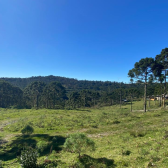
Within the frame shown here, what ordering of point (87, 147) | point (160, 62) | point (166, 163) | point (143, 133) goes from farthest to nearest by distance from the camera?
1. point (160, 62)
2. point (143, 133)
3. point (87, 147)
4. point (166, 163)

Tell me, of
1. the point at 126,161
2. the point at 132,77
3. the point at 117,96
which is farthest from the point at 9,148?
the point at 117,96

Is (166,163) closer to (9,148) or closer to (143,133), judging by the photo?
(143,133)

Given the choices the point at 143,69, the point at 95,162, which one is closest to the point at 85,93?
the point at 143,69

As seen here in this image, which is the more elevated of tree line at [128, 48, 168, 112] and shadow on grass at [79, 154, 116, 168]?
tree line at [128, 48, 168, 112]

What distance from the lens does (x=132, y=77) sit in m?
32.3

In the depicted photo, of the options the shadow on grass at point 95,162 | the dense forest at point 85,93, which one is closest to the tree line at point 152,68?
the dense forest at point 85,93

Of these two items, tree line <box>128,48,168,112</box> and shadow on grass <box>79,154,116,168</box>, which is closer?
shadow on grass <box>79,154,116,168</box>

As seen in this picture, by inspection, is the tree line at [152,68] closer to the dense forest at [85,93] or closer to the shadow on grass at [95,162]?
the dense forest at [85,93]

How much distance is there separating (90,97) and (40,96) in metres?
33.2

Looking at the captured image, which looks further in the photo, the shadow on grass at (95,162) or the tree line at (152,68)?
the tree line at (152,68)

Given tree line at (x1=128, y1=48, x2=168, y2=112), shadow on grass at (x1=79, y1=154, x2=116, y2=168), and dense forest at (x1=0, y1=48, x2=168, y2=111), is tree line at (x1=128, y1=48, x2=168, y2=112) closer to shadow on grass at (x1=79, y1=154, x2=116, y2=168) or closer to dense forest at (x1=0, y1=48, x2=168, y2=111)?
dense forest at (x1=0, y1=48, x2=168, y2=111)

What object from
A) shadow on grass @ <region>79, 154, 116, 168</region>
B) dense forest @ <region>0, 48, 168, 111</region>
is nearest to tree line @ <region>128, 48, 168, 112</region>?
dense forest @ <region>0, 48, 168, 111</region>

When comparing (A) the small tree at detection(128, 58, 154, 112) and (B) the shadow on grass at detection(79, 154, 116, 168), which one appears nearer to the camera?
(B) the shadow on grass at detection(79, 154, 116, 168)

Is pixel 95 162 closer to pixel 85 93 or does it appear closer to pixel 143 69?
pixel 143 69
